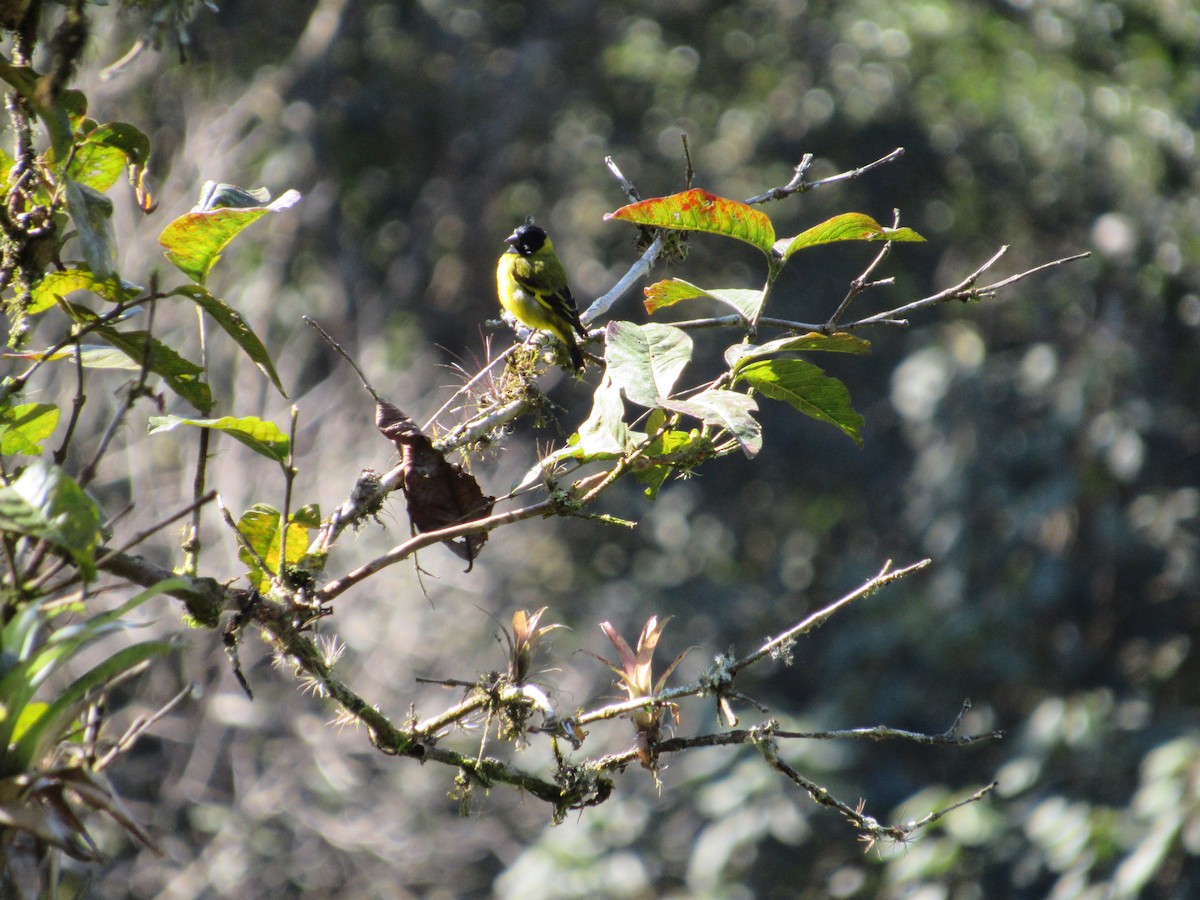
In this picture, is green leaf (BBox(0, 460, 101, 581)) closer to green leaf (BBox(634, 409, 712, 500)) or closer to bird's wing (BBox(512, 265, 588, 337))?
green leaf (BBox(634, 409, 712, 500))

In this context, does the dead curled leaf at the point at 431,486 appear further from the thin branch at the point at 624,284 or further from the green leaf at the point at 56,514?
the green leaf at the point at 56,514

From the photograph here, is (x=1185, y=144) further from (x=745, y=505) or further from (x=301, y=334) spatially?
(x=301, y=334)

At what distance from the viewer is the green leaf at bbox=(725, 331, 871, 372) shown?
50.2 inches

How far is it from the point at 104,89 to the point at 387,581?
10.6 feet

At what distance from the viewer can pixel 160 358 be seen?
1295 millimetres

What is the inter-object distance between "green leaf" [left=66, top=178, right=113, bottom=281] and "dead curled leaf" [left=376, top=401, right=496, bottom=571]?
0.35m

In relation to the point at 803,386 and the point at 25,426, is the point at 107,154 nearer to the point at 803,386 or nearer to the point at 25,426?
the point at 25,426

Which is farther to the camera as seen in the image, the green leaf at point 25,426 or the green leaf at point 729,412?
the green leaf at point 25,426

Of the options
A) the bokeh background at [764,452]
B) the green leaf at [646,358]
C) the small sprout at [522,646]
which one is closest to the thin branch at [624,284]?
the green leaf at [646,358]

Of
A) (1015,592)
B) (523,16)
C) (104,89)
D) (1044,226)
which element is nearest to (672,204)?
(1015,592)

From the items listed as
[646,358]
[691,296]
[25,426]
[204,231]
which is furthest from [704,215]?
[25,426]

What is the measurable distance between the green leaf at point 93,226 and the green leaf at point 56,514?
0.85 feet

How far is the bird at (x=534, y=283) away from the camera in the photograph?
3250 mm

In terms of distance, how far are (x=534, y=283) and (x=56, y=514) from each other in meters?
2.79
